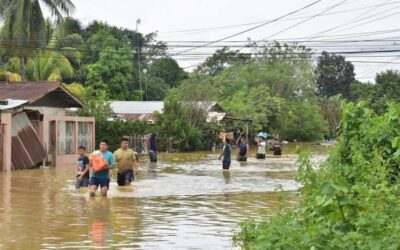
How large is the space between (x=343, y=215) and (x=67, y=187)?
54.6 feet

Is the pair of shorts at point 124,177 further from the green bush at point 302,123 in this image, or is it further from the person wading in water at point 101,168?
the green bush at point 302,123

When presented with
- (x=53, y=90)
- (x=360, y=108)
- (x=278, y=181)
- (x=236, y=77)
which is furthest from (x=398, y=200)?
(x=236, y=77)

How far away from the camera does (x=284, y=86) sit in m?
80.0

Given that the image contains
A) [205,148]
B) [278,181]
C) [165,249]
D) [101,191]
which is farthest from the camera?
[205,148]

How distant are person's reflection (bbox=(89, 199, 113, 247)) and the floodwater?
16 mm

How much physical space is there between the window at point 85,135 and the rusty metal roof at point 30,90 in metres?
1.63

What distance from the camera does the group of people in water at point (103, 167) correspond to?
707 inches

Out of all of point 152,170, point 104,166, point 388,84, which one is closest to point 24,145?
point 152,170

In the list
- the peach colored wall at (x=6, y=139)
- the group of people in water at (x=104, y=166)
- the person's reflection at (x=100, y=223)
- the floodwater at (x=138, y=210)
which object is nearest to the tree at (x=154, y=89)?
the peach colored wall at (x=6, y=139)

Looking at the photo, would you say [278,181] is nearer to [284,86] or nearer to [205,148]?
[205,148]

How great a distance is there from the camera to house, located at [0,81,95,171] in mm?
27953

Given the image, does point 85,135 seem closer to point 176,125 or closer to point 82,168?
point 176,125

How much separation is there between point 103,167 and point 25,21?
909 inches

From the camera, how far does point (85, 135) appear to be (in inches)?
1425
